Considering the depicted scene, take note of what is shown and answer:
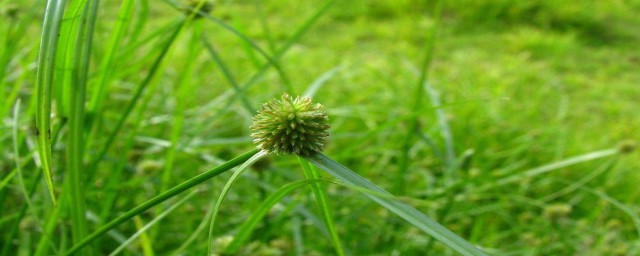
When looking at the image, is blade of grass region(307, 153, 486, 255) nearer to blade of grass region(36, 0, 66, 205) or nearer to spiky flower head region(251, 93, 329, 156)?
spiky flower head region(251, 93, 329, 156)

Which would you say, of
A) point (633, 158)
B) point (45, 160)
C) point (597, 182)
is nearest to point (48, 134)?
point (45, 160)

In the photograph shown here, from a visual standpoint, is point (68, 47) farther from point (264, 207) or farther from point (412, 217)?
point (412, 217)

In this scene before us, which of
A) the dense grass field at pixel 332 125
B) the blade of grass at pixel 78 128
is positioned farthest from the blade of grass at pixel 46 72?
the blade of grass at pixel 78 128

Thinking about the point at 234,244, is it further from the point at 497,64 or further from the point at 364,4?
the point at 364,4

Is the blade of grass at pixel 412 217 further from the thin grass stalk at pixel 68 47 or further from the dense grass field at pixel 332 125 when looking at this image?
the thin grass stalk at pixel 68 47

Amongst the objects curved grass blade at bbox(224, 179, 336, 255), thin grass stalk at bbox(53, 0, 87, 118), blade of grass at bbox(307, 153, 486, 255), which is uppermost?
thin grass stalk at bbox(53, 0, 87, 118)

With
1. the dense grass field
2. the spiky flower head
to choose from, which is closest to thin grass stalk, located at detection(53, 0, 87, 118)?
the dense grass field

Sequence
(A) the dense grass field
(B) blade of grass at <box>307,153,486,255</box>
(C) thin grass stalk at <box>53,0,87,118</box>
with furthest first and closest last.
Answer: (A) the dense grass field → (C) thin grass stalk at <box>53,0,87,118</box> → (B) blade of grass at <box>307,153,486,255</box>
